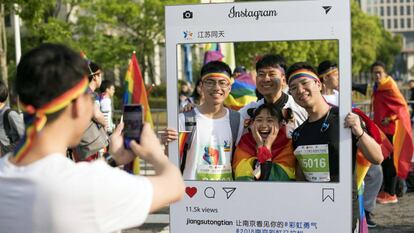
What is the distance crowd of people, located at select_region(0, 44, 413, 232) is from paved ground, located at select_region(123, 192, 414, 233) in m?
0.25

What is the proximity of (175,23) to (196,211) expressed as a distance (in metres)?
1.31

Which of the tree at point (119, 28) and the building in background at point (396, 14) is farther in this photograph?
the building in background at point (396, 14)

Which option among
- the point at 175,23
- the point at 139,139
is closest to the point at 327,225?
the point at 175,23

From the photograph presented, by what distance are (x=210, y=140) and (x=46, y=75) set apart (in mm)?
2792

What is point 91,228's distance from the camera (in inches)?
87.0

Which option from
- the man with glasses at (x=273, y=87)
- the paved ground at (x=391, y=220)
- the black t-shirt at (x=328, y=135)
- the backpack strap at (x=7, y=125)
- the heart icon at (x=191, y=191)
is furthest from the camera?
the paved ground at (x=391, y=220)

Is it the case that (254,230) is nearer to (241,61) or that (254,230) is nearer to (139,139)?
(139,139)

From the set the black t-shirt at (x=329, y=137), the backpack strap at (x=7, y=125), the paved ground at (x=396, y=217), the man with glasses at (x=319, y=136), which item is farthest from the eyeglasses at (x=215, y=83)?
the paved ground at (x=396, y=217)

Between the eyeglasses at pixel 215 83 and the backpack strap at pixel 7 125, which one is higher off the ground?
the eyeglasses at pixel 215 83

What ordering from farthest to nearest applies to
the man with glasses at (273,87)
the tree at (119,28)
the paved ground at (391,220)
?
the tree at (119,28)
the paved ground at (391,220)
the man with glasses at (273,87)

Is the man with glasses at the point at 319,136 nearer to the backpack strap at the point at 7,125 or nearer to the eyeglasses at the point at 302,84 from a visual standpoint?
the eyeglasses at the point at 302,84

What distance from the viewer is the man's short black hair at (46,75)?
219cm

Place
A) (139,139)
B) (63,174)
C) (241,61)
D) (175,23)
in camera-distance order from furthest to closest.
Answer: (241,61) → (175,23) → (139,139) → (63,174)

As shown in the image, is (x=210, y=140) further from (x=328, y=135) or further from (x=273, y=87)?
(x=328, y=135)
